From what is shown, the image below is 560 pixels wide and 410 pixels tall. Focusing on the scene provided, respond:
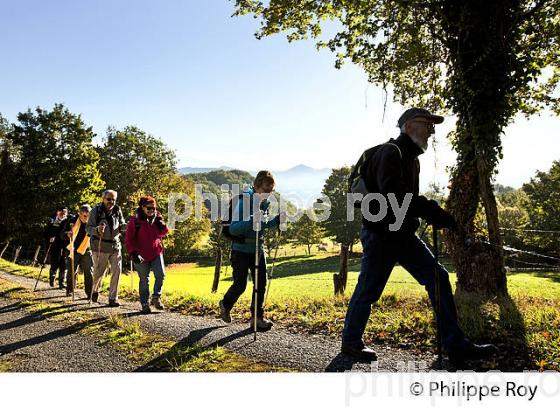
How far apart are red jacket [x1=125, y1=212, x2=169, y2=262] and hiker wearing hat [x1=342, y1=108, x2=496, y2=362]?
471 cm

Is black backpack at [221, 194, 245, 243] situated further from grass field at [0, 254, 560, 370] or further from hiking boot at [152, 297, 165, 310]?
hiking boot at [152, 297, 165, 310]

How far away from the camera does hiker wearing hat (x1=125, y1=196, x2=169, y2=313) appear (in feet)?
25.0

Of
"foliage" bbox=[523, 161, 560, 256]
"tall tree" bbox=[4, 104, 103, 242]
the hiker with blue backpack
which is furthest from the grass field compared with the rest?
"tall tree" bbox=[4, 104, 103, 242]

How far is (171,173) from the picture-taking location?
55.7m

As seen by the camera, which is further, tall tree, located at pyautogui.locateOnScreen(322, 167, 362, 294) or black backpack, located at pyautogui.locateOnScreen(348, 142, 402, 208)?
tall tree, located at pyautogui.locateOnScreen(322, 167, 362, 294)

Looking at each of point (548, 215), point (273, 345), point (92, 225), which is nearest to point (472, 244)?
point (273, 345)

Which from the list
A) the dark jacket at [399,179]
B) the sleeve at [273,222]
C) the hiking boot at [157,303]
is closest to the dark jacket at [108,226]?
the hiking boot at [157,303]

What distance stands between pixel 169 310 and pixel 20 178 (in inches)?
1518

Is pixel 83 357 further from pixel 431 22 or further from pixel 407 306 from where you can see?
pixel 431 22

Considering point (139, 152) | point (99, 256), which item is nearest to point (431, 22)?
point (99, 256)

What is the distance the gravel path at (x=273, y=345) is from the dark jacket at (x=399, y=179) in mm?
1446

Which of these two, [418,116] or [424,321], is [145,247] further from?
[418,116]

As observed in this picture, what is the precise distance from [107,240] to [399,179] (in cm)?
697
